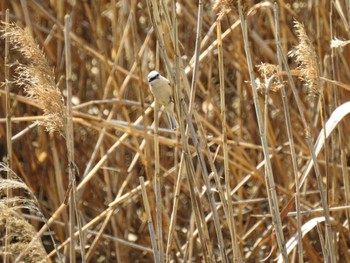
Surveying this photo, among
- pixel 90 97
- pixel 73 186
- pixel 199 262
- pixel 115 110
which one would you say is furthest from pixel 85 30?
pixel 73 186

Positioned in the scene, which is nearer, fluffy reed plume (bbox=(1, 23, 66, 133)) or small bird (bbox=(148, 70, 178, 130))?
fluffy reed plume (bbox=(1, 23, 66, 133))

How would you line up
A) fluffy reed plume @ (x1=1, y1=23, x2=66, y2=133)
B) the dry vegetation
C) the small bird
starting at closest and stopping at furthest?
fluffy reed plume @ (x1=1, y1=23, x2=66, y2=133) → the small bird → the dry vegetation

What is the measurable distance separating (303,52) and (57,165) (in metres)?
0.92

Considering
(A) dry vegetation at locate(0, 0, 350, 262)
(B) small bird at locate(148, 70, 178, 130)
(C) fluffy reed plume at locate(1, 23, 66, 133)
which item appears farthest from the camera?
(A) dry vegetation at locate(0, 0, 350, 262)

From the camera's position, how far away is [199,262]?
6.33ft

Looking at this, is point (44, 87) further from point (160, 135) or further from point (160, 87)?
point (160, 135)

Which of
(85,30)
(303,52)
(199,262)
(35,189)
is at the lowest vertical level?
(199,262)

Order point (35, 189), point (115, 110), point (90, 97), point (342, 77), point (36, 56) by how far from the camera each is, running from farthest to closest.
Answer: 1. point (90, 97)
2. point (35, 189)
3. point (115, 110)
4. point (342, 77)
5. point (36, 56)

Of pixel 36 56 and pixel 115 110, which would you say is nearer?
pixel 36 56

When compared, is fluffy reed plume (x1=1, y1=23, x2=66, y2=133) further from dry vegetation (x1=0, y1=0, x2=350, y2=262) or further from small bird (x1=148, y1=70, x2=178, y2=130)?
dry vegetation (x1=0, y1=0, x2=350, y2=262)

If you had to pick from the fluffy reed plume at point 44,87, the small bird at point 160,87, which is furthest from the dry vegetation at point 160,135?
the fluffy reed plume at point 44,87

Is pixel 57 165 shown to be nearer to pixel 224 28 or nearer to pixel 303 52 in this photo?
pixel 224 28

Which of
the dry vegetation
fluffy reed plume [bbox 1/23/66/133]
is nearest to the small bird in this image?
fluffy reed plume [bbox 1/23/66/133]

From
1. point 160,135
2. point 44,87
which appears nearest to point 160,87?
point 44,87
